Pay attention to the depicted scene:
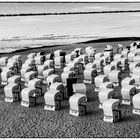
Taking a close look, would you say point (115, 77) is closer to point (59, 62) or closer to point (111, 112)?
point (111, 112)

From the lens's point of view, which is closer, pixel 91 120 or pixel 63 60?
pixel 91 120

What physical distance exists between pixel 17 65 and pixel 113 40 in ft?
108

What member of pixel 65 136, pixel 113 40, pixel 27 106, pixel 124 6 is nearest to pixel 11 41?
pixel 113 40

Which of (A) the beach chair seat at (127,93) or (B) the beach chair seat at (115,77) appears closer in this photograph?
(A) the beach chair seat at (127,93)

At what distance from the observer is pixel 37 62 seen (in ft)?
120

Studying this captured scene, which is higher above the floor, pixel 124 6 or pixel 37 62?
pixel 124 6

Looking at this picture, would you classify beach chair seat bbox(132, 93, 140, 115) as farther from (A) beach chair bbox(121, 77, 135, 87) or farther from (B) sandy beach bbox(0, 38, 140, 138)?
(A) beach chair bbox(121, 77, 135, 87)

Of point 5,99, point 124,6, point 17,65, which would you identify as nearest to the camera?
point 5,99

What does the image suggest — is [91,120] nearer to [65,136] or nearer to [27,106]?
[65,136]

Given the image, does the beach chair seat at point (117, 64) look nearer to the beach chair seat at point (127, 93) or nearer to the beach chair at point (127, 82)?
the beach chair at point (127, 82)

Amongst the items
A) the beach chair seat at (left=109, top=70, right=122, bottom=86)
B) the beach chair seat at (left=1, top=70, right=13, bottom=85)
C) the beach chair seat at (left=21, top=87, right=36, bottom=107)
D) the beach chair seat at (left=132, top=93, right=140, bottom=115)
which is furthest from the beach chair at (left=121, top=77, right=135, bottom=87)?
the beach chair seat at (left=1, top=70, right=13, bottom=85)

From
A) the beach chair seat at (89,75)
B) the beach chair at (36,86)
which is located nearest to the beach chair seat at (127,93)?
the beach chair seat at (89,75)

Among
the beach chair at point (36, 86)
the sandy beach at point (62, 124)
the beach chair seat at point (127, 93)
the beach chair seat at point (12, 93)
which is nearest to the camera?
the sandy beach at point (62, 124)

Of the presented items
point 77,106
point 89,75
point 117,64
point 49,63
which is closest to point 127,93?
point 77,106
